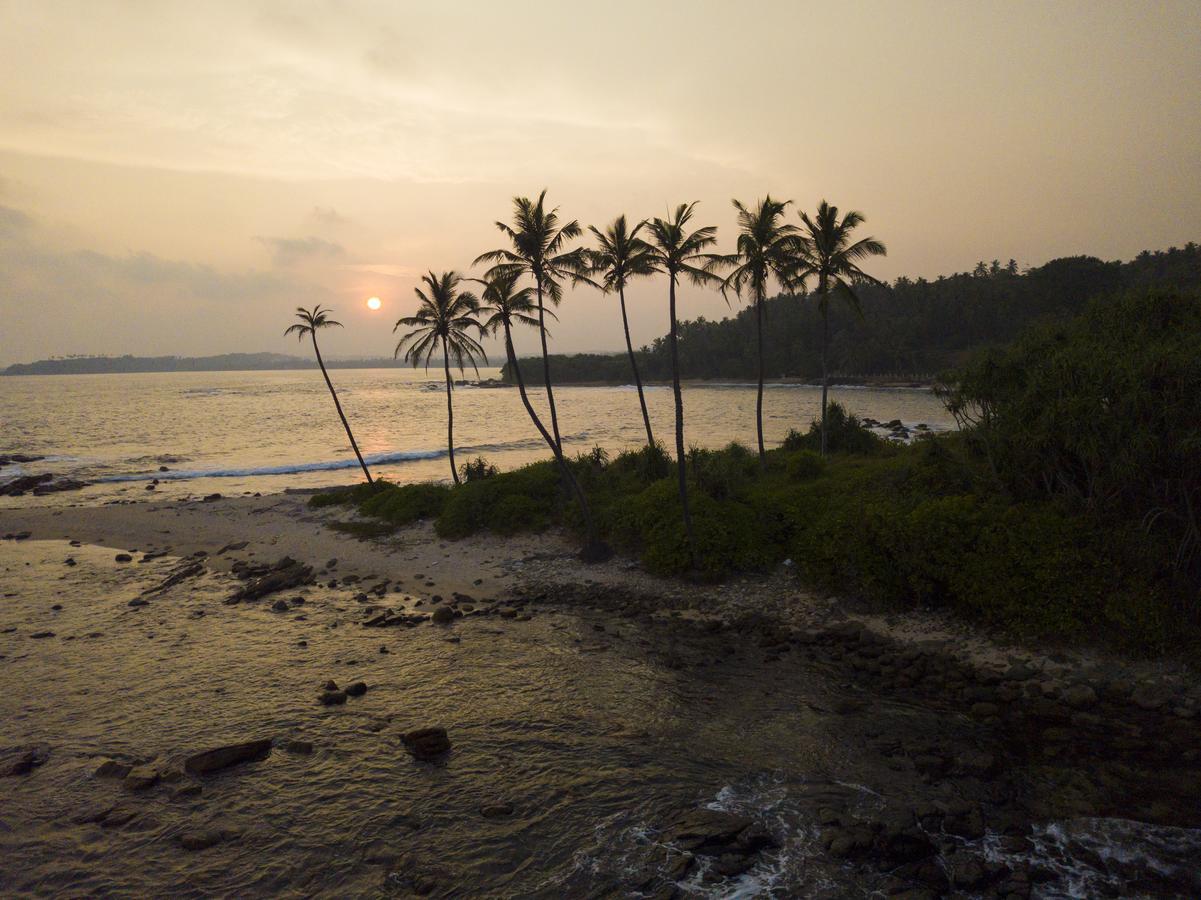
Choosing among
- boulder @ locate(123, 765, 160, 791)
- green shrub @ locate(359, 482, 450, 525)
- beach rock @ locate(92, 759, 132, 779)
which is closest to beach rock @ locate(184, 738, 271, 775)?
boulder @ locate(123, 765, 160, 791)

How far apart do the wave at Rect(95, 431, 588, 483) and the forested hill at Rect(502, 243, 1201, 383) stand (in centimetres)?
2984

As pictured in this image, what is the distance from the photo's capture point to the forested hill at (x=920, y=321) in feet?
378

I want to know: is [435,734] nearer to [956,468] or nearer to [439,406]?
[956,468]

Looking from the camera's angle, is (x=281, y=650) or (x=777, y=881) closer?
(x=777, y=881)

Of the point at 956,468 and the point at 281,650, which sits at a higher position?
the point at 956,468

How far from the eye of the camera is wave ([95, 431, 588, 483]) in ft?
178

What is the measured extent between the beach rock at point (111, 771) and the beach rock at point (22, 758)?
57.3 inches

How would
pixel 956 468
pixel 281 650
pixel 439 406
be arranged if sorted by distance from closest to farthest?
pixel 281 650 < pixel 956 468 < pixel 439 406

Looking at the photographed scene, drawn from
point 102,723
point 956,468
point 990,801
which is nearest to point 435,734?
point 102,723

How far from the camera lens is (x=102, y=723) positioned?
48.8 ft

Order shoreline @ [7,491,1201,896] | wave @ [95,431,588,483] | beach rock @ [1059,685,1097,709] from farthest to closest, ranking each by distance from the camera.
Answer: wave @ [95,431,588,483]
beach rock @ [1059,685,1097,709]
shoreline @ [7,491,1201,896]

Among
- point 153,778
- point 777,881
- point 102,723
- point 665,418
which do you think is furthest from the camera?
point 665,418

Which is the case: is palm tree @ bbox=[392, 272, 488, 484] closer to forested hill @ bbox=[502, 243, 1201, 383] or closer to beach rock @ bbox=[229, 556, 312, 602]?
beach rock @ bbox=[229, 556, 312, 602]

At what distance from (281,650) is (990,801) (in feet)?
59.6
